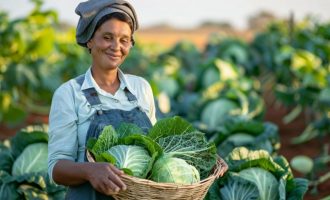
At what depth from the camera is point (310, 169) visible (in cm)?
615

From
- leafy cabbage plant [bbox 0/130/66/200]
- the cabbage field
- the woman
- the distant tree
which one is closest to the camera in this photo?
the woman

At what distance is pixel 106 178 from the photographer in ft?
9.30

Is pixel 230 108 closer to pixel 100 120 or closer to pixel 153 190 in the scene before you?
pixel 100 120

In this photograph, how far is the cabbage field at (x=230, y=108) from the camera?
172 inches

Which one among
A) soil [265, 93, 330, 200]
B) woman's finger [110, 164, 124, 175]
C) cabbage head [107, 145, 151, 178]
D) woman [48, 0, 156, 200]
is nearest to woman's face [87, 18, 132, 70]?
woman [48, 0, 156, 200]

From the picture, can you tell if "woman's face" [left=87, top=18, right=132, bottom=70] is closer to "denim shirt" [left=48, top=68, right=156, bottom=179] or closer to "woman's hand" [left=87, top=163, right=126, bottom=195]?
"denim shirt" [left=48, top=68, right=156, bottom=179]

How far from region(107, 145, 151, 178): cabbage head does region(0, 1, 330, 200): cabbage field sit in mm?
1200

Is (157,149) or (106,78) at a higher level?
(106,78)

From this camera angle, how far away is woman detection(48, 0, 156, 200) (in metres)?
3.23

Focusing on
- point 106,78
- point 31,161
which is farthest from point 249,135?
point 106,78

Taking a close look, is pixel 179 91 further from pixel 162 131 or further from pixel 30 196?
pixel 162 131

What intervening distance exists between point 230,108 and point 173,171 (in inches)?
168

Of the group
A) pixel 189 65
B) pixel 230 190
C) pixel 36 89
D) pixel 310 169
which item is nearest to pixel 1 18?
pixel 36 89

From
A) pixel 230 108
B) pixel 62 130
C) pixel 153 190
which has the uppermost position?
pixel 230 108
